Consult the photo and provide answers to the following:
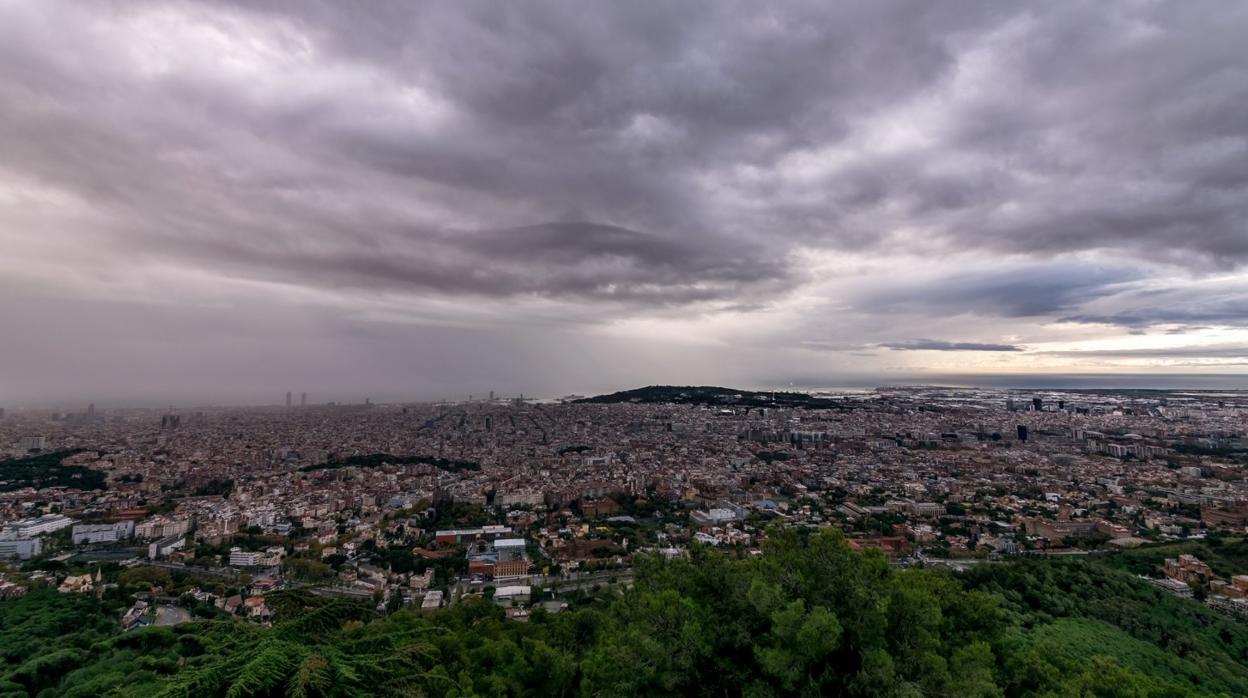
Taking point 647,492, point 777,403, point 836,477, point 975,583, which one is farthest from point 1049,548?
point 777,403

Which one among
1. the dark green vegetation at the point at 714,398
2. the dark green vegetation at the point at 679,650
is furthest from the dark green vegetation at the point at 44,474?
the dark green vegetation at the point at 714,398

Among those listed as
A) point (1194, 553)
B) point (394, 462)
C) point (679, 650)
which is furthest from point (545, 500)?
point (1194, 553)

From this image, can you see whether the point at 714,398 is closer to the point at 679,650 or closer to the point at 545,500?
the point at 545,500

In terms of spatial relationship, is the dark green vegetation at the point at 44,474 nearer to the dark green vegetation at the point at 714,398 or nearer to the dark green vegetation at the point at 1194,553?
the dark green vegetation at the point at 1194,553

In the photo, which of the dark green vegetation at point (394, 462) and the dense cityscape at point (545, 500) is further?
the dark green vegetation at point (394, 462)

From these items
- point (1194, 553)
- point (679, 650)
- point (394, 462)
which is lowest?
point (1194, 553)
